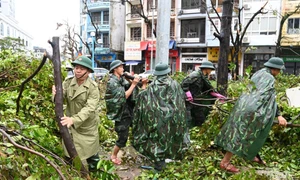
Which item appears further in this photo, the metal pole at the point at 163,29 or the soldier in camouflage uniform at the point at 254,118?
the metal pole at the point at 163,29

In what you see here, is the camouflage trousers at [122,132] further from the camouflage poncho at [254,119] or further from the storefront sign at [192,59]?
the storefront sign at [192,59]

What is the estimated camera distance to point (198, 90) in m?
5.53

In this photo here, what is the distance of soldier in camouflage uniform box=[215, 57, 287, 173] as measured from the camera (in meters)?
3.80

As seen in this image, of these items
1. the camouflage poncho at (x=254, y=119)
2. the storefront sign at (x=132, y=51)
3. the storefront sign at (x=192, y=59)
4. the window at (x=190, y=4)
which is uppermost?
the window at (x=190, y=4)

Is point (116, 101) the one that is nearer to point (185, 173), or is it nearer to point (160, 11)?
point (185, 173)

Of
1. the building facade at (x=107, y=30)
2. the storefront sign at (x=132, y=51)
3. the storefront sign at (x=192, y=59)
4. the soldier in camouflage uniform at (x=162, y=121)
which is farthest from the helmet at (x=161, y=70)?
the building facade at (x=107, y=30)

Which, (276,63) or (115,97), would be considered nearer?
(276,63)

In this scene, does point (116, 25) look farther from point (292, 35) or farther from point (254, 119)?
point (254, 119)

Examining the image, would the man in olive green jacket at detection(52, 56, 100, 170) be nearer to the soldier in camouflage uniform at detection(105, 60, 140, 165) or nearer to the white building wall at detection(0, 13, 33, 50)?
the soldier in camouflage uniform at detection(105, 60, 140, 165)

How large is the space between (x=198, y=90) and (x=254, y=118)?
184 centimetres

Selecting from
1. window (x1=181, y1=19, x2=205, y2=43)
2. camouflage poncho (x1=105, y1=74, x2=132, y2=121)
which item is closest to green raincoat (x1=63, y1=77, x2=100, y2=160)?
camouflage poncho (x1=105, y1=74, x2=132, y2=121)

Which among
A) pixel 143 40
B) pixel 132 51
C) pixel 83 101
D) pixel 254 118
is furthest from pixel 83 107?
pixel 132 51

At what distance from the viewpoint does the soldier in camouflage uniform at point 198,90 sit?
5414 mm

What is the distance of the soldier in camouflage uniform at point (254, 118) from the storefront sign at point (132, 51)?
29.4 meters
